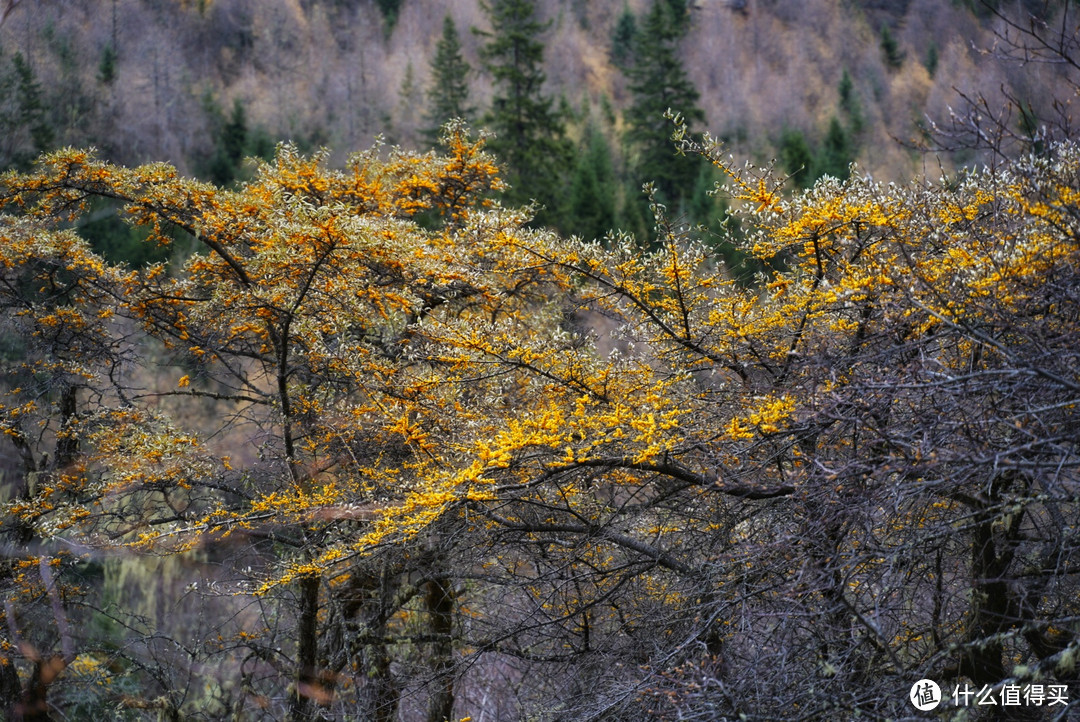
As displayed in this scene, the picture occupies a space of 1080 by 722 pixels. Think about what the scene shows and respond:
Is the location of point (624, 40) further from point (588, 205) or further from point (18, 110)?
point (18, 110)

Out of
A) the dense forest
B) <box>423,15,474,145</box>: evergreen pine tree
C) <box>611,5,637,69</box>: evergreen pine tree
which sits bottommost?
the dense forest

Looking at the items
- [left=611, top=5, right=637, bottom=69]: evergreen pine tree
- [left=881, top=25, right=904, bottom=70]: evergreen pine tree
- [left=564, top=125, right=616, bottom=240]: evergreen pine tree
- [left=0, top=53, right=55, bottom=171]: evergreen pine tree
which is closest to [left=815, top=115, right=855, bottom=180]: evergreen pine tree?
[left=564, top=125, right=616, bottom=240]: evergreen pine tree

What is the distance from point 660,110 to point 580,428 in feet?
81.0

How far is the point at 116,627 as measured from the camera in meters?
11.9

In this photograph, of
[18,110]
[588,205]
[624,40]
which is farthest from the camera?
[624,40]

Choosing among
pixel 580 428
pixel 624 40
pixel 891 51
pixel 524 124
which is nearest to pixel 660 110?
pixel 524 124

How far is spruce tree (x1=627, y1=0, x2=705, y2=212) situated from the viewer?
25.8m

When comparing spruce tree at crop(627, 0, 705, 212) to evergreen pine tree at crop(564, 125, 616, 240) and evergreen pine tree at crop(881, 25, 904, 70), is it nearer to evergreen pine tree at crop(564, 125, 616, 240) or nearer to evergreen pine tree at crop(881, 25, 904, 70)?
evergreen pine tree at crop(564, 125, 616, 240)

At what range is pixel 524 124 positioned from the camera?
68.9ft

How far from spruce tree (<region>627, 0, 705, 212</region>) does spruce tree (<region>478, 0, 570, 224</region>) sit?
4.77 meters

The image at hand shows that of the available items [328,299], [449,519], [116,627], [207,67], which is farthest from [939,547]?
[207,67]

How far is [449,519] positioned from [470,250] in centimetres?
320

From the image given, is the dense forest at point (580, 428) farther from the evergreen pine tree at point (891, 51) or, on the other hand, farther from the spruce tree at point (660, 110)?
the evergreen pine tree at point (891, 51)

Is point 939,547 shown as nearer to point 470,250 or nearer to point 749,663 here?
point 749,663
